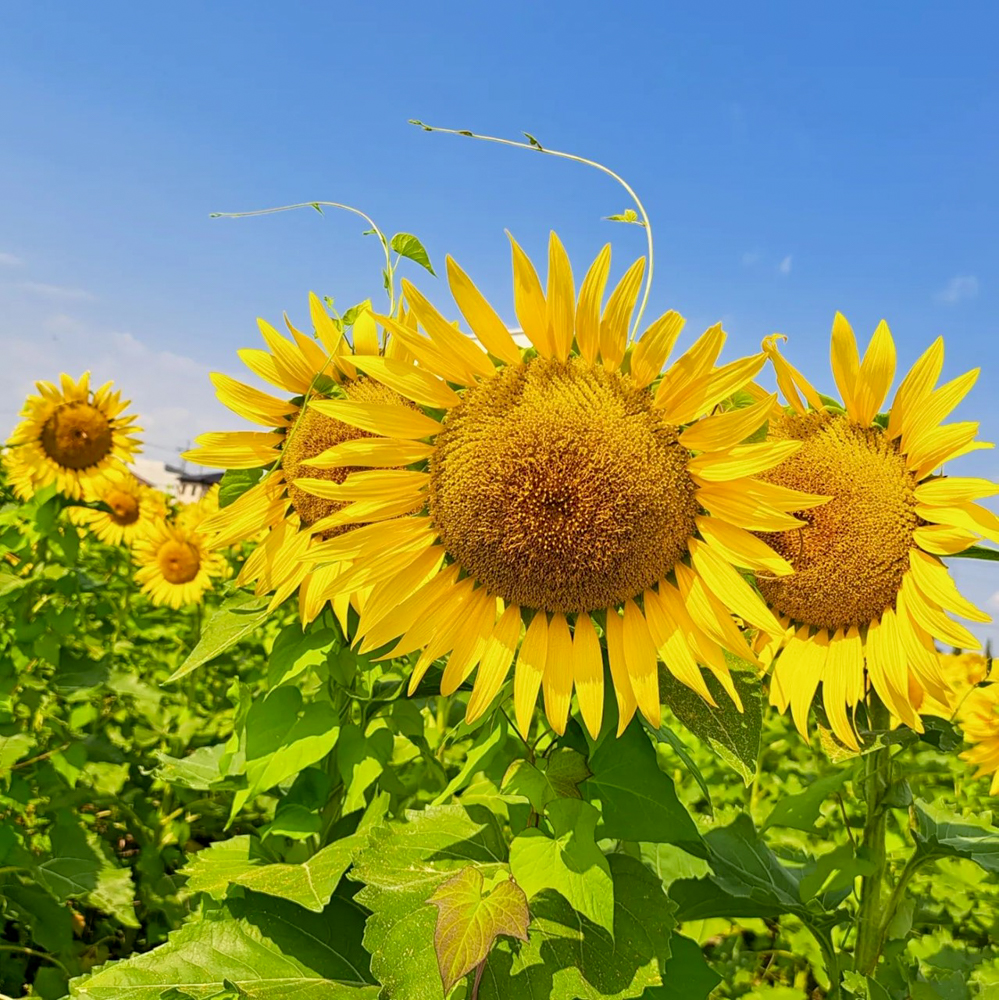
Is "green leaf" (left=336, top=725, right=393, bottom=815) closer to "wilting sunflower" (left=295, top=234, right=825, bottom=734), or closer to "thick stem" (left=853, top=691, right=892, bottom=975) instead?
"wilting sunflower" (left=295, top=234, right=825, bottom=734)

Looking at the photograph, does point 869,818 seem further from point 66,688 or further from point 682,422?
point 66,688

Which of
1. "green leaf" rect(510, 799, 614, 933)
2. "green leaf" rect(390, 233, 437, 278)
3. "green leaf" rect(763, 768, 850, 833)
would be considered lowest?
"green leaf" rect(510, 799, 614, 933)

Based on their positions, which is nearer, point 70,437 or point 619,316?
point 619,316

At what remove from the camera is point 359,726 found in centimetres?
183

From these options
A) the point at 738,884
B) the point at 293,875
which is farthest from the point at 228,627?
the point at 738,884

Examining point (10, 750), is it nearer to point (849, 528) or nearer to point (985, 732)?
point (849, 528)

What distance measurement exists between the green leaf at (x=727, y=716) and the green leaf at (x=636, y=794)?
0.09 m

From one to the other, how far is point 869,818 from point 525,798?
2.97 feet

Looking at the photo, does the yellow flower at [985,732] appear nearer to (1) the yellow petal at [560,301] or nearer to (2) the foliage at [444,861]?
(2) the foliage at [444,861]

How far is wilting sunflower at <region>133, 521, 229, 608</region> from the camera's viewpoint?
5.04m

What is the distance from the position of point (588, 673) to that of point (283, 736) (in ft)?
2.58

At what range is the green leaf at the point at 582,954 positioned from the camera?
1.21m

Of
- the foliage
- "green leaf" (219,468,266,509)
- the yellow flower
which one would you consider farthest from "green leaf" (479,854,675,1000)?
the yellow flower

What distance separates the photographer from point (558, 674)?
1.36 m
